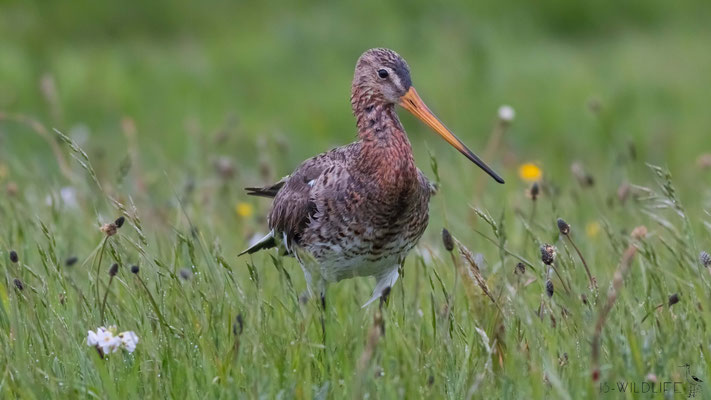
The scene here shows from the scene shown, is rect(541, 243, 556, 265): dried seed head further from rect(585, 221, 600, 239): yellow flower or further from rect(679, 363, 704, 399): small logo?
rect(585, 221, 600, 239): yellow flower

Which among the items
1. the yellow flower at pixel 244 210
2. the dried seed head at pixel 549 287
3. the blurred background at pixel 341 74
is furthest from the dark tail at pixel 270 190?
the blurred background at pixel 341 74

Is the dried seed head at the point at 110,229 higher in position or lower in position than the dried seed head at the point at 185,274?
higher

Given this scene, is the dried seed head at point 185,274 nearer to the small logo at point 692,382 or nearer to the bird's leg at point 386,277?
the bird's leg at point 386,277

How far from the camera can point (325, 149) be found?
396 inches

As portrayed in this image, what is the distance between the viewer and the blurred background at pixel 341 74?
33.7ft

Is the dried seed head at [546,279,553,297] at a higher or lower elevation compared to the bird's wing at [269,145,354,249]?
lower

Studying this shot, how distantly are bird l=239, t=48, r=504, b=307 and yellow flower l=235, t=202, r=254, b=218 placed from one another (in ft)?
6.38

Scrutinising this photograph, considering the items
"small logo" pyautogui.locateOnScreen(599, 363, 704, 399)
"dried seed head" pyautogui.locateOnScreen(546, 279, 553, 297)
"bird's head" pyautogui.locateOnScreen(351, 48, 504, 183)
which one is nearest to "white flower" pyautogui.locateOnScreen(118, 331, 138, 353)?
"dried seed head" pyautogui.locateOnScreen(546, 279, 553, 297)

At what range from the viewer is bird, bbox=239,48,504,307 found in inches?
182

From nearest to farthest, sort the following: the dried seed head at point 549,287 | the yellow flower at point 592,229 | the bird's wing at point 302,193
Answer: the dried seed head at point 549,287, the bird's wing at point 302,193, the yellow flower at point 592,229

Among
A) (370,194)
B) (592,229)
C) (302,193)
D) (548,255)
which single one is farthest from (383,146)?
(592,229)

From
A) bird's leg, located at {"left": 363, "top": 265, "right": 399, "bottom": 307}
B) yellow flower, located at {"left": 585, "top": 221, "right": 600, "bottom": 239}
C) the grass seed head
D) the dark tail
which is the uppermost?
the dark tail

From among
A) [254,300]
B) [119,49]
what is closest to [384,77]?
[254,300]

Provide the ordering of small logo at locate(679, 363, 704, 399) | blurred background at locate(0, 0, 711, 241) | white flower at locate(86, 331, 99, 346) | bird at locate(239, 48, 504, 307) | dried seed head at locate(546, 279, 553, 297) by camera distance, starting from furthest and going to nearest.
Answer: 1. blurred background at locate(0, 0, 711, 241)
2. bird at locate(239, 48, 504, 307)
3. dried seed head at locate(546, 279, 553, 297)
4. white flower at locate(86, 331, 99, 346)
5. small logo at locate(679, 363, 704, 399)
